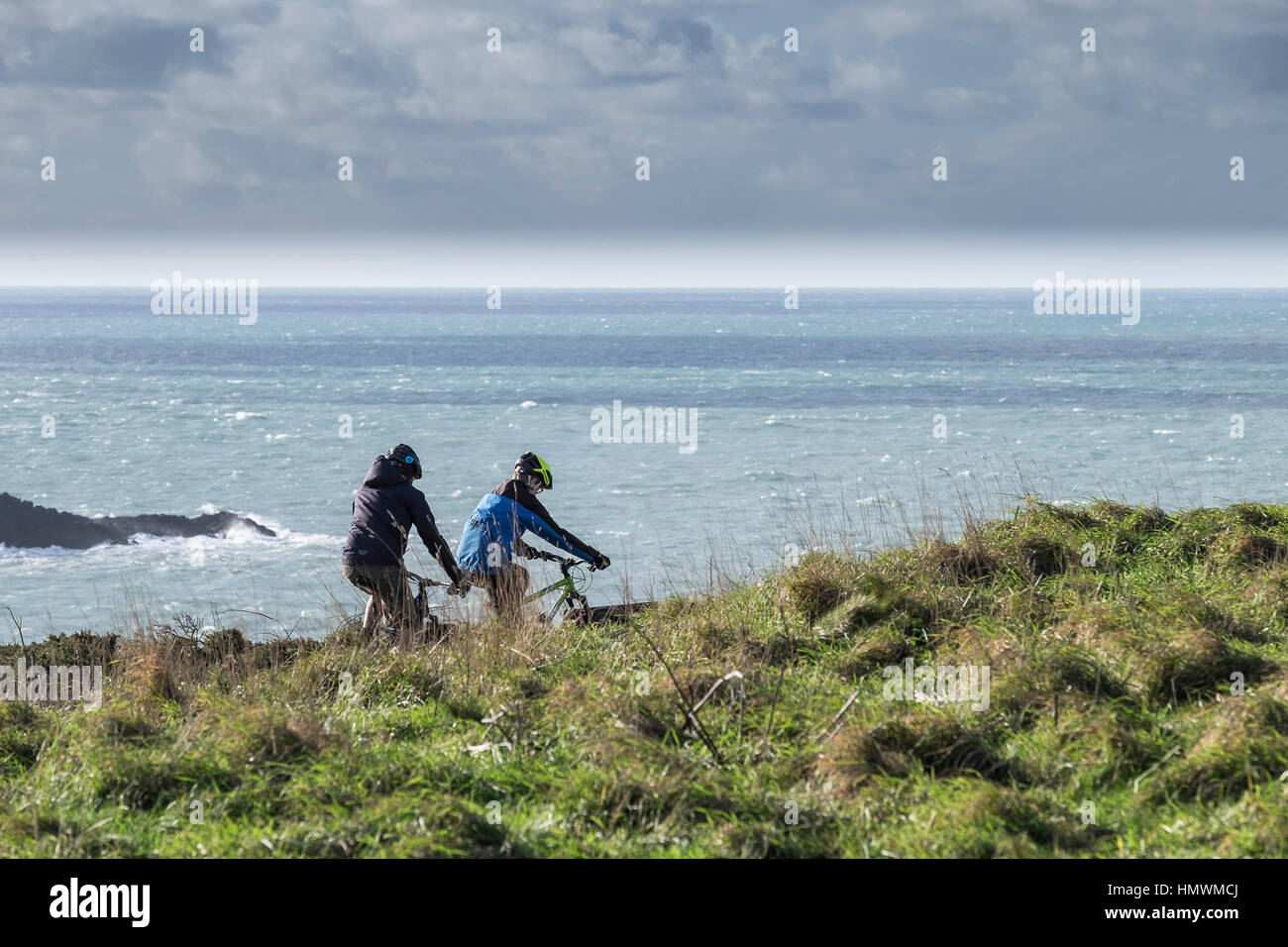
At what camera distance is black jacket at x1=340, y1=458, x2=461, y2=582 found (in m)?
9.78

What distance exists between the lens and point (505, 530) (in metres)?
9.83

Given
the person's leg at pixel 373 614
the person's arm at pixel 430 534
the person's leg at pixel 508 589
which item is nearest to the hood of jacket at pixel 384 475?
the person's arm at pixel 430 534

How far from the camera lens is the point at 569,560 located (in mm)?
10367
